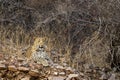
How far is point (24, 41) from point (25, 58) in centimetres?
109

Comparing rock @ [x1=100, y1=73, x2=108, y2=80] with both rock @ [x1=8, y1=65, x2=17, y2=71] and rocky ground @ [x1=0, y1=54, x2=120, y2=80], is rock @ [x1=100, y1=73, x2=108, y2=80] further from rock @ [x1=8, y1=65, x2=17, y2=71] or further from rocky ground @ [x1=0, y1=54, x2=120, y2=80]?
rock @ [x1=8, y1=65, x2=17, y2=71]

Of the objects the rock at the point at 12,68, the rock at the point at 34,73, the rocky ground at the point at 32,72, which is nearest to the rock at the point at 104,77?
the rocky ground at the point at 32,72

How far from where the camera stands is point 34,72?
435cm

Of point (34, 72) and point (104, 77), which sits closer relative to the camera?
point (34, 72)

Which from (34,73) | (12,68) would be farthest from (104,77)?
(12,68)

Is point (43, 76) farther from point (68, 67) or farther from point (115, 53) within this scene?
point (115, 53)

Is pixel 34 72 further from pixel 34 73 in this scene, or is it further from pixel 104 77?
pixel 104 77

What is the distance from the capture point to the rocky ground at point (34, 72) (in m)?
4.35

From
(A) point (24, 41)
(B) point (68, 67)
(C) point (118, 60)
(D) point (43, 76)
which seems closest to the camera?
(D) point (43, 76)

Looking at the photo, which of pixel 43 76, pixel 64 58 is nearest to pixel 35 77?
pixel 43 76

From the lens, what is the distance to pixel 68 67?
15.3ft

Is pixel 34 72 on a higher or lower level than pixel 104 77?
higher

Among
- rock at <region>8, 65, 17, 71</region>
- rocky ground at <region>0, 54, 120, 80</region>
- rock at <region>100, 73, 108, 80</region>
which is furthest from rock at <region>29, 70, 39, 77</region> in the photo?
rock at <region>100, 73, 108, 80</region>

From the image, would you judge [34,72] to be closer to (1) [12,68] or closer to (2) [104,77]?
(1) [12,68]
